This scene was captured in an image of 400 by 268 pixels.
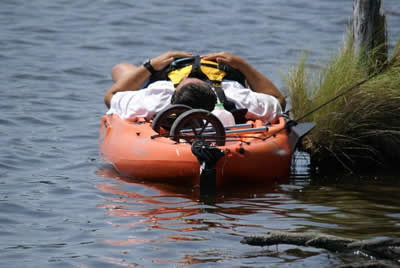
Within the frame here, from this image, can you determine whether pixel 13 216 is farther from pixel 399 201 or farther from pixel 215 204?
pixel 399 201

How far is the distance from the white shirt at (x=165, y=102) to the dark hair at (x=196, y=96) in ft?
1.24

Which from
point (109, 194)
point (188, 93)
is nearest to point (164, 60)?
point (188, 93)

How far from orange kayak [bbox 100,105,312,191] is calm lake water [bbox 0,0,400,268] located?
0.48 ft

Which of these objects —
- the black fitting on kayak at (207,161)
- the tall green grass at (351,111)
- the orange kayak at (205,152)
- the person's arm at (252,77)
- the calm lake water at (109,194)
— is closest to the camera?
the calm lake water at (109,194)

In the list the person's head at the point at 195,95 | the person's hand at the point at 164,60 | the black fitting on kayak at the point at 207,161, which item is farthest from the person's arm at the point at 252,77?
the black fitting on kayak at the point at 207,161

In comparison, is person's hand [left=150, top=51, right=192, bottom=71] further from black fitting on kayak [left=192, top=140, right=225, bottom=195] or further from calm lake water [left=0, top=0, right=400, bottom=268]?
black fitting on kayak [left=192, top=140, right=225, bottom=195]

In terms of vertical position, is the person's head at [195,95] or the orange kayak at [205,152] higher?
the person's head at [195,95]

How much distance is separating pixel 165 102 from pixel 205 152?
125 centimetres

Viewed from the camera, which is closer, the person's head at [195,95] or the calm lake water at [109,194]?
the calm lake water at [109,194]

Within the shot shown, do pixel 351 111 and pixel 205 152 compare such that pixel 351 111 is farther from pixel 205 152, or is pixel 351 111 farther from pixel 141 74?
pixel 141 74

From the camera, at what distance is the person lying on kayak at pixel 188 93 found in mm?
7484

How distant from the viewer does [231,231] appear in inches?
235

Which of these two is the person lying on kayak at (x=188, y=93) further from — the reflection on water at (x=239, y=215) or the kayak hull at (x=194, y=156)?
the reflection on water at (x=239, y=215)

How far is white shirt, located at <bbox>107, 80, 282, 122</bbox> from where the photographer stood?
310 inches
